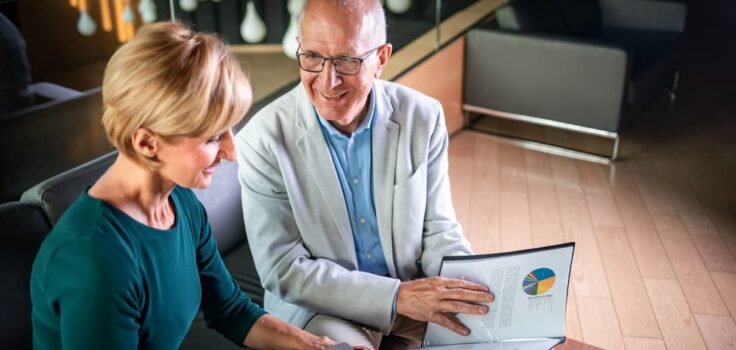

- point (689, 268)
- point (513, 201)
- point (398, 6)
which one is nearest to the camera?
point (689, 268)

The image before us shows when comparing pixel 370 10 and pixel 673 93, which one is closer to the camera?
pixel 370 10

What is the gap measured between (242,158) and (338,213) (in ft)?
0.81

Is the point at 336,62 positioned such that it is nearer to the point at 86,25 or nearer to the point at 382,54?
the point at 382,54

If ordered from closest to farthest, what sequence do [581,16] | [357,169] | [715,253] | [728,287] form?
[357,169], [728,287], [715,253], [581,16]

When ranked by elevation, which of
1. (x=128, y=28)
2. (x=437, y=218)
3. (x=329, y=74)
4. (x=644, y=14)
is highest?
(x=329, y=74)

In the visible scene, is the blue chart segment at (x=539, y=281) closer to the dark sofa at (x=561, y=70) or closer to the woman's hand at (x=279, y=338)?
the woman's hand at (x=279, y=338)

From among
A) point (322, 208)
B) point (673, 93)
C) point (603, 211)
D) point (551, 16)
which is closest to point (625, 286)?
point (603, 211)

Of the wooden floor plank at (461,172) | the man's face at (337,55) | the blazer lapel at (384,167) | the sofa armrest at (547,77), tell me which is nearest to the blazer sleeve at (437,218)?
the blazer lapel at (384,167)

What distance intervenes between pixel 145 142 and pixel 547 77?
3.02 m

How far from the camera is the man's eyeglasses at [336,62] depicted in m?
1.49

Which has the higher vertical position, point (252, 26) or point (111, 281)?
point (111, 281)

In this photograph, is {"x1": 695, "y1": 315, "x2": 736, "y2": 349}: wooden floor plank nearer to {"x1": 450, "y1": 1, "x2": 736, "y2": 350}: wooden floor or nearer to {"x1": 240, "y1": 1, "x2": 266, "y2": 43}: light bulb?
{"x1": 450, "y1": 1, "x2": 736, "y2": 350}: wooden floor

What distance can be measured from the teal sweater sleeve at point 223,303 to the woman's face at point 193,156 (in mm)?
229

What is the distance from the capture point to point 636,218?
310 centimetres
